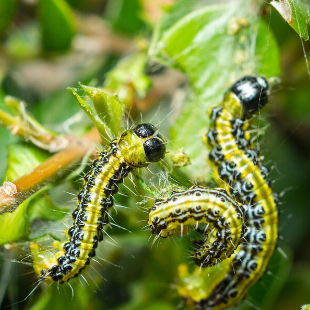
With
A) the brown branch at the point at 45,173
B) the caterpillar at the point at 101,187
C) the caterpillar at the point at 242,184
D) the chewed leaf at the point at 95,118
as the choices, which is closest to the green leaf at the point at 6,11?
the brown branch at the point at 45,173

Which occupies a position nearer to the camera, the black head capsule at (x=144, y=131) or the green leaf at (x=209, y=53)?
the black head capsule at (x=144, y=131)

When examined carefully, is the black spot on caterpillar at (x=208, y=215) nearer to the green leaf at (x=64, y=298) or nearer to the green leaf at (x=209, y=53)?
the green leaf at (x=209, y=53)

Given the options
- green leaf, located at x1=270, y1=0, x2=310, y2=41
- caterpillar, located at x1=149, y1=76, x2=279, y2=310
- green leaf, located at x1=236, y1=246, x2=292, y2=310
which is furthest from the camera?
green leaf, located at x1=236, y1=246, x2=292, y2=310

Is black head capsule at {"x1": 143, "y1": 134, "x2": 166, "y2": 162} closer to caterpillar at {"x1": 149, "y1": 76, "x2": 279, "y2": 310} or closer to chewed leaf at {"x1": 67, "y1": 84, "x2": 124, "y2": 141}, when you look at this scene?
chewed leaf at {"x1": 67, "y1": 84, "x2": 124, "y2": 141}

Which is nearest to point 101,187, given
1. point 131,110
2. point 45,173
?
point 45,173

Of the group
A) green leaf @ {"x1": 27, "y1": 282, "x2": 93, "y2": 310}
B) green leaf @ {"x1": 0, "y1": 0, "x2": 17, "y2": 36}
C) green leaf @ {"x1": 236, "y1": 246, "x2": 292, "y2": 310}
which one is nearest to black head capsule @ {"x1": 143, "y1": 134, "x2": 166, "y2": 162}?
green leaf @ {"x1": 27, "y1": 282, "x2": 93, "y2": 310}

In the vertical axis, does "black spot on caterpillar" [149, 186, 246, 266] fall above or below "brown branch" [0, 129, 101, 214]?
below

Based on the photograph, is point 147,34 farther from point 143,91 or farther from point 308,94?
A: point 308,94

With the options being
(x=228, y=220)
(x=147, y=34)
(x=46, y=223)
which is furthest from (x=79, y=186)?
(x=147, y=34)

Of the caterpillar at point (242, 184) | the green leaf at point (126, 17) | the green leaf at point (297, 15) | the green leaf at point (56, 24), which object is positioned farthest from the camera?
the green leaf at point (126, 17)
